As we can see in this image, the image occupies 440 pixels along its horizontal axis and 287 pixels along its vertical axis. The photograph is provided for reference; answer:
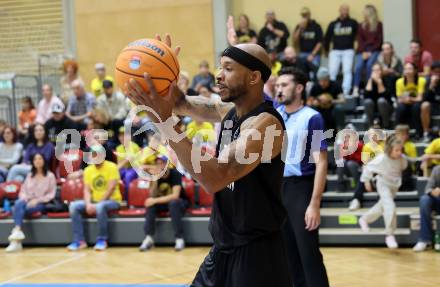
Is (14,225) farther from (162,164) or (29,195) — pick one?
(162,164)

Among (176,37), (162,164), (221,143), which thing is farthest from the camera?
(176,37)

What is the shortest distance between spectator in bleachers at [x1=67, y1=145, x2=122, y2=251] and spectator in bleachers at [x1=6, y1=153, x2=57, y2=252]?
61 centimetres

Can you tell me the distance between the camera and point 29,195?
11055mm

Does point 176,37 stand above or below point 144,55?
above

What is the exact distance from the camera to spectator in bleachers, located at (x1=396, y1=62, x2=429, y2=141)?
1127cm

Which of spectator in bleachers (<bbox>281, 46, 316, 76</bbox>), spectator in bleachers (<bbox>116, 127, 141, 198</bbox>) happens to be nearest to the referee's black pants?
spectator in bleachers (<bbox>116, 127, 141, 198</bbox>)

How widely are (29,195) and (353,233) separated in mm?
5075

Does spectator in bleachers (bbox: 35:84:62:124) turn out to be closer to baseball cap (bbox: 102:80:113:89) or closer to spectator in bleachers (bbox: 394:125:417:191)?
baseball cap (bbox: 102:80:113:89)

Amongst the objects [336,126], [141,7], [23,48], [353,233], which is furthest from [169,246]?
[23,48]

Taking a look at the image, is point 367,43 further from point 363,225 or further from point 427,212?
point 427,212

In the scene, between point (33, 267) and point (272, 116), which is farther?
point (33, 267)

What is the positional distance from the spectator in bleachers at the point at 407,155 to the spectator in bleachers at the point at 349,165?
72cm

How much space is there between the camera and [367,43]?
1362 centimetres

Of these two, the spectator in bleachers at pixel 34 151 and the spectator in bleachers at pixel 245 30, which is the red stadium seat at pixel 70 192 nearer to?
the spectator in bleachers at pixel 34 151
